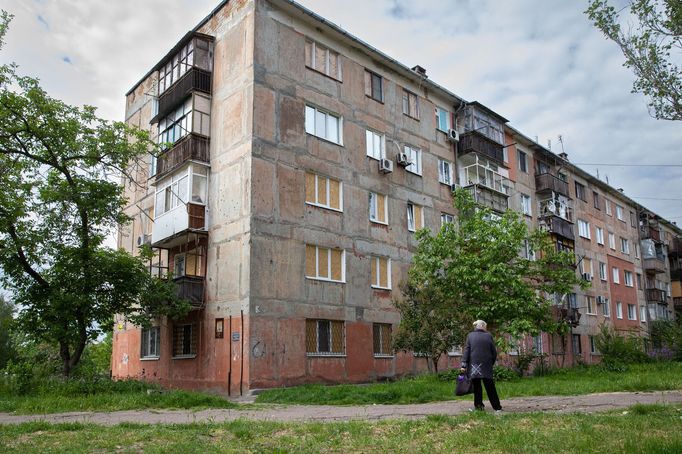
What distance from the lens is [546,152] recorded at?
126ft

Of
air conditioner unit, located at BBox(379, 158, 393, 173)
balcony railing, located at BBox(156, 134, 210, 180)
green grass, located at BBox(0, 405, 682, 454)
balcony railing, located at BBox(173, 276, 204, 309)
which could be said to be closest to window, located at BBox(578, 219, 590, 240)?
air conditioner unit, located at BBox(379, 158, 393, 173)

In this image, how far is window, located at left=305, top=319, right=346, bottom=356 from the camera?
2166 cm

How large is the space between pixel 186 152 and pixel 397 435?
17267 millimetres

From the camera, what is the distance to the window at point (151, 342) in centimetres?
2486

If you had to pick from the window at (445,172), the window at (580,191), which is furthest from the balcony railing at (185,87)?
the window at (580,191)

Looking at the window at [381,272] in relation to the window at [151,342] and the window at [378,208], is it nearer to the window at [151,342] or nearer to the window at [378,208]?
the window at [378,208]

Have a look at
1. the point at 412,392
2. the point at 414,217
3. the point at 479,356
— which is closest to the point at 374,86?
the point at 414,217

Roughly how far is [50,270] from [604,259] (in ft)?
123

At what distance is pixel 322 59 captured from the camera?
24797 millimetres

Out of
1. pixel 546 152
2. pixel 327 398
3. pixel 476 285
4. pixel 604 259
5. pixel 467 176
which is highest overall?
pixel 546 152

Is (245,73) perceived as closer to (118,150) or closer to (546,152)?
(118,150)

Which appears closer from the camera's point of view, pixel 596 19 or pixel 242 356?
pixel 596 19

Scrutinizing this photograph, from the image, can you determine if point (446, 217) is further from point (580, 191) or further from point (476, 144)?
point (580, 191)

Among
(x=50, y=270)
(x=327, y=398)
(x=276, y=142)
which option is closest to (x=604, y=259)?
(x=276, y=142)
